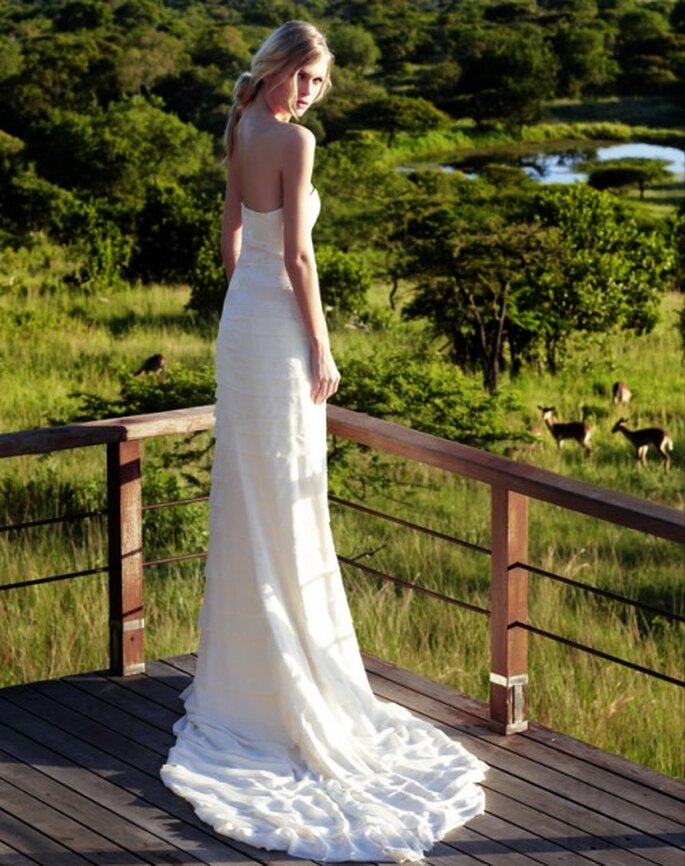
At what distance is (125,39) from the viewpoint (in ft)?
123

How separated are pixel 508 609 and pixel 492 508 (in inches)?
9.8

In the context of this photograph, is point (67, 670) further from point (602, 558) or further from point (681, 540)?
point (602, 558)

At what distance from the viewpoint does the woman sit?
341 cm

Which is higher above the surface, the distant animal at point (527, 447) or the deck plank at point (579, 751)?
the deck plank at point (579, 751)

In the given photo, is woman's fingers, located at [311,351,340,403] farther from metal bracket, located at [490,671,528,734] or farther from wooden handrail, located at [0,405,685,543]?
metal bracket, located at [490,671,528,734]

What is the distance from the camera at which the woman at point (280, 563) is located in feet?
11.2

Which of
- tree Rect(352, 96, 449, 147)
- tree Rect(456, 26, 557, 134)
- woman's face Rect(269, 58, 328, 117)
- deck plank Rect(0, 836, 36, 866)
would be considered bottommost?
deck plank Rect(0, 836, 36, 866)

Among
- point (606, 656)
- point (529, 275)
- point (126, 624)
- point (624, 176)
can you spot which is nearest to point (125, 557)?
point (126, 624)

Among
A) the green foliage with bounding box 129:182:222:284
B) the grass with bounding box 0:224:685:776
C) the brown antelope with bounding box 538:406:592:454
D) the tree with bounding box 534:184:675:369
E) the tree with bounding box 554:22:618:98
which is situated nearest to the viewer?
the grass with bounding box 0:224:685:776

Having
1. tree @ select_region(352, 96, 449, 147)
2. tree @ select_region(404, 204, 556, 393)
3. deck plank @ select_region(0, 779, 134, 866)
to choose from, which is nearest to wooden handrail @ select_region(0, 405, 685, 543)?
deck plank @ select_region(0, 779, 134, 866)

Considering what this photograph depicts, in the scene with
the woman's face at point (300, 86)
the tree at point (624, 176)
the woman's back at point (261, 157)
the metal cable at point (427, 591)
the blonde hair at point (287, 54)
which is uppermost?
the blonde hair at point (287, 54)

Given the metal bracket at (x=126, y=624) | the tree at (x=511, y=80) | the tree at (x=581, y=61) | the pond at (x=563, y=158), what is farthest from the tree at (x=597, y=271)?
the tree at (x=581, y=61)

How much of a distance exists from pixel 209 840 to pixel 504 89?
40.9 meters

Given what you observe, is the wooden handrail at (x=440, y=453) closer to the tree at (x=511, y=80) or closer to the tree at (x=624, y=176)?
the tree at (x=624, y=176)
